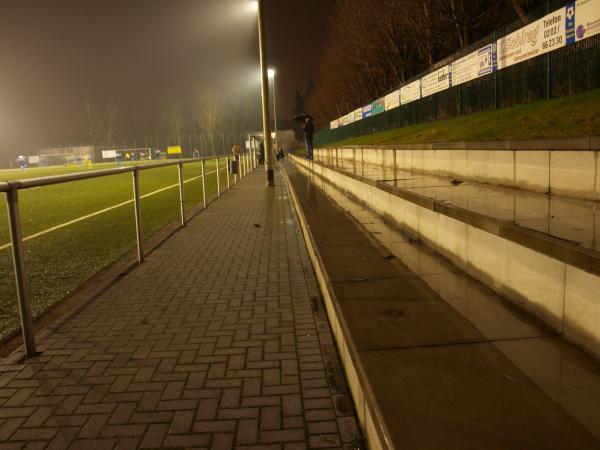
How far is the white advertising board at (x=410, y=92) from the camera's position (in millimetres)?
18000

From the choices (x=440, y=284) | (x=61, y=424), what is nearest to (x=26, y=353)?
(x=61, y=424)

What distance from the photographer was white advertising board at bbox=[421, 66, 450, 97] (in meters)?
15.1

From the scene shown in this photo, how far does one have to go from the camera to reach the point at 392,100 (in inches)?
854

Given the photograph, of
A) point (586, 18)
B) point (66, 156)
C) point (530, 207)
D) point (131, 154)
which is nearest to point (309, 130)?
point (586, 18)

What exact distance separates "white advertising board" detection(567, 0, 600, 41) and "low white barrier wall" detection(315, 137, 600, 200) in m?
2.97

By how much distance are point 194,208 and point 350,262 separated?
28.0 ft

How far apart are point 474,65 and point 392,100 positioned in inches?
354

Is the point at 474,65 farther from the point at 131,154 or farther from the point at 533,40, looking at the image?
the point at 131,154

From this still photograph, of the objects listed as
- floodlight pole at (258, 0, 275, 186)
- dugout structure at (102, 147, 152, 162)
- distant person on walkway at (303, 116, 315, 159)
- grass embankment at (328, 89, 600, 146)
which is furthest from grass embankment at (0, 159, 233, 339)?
dugout structure at (102, 147, 152, 162)

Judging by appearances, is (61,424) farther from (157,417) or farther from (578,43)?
(578,43)

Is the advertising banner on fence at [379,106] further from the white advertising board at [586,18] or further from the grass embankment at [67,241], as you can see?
the white advertising board at [586,18]

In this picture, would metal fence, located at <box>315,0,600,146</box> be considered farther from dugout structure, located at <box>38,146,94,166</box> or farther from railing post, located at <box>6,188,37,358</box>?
dugout structure, located at <box>38,146,94,166</box>

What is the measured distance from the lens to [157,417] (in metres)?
2.74

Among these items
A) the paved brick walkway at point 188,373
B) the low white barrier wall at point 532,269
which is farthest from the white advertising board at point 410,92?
the low white barrier wall at point 532,269
